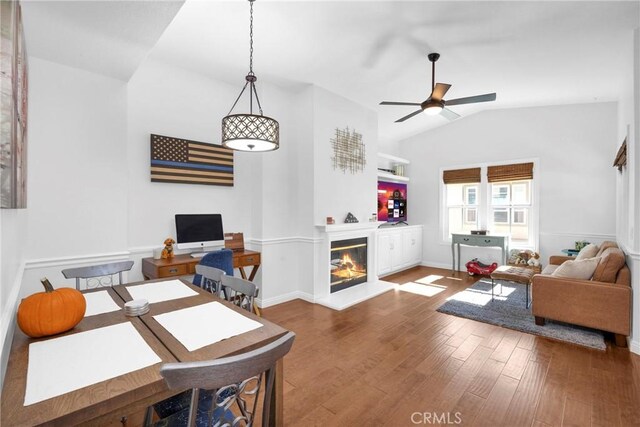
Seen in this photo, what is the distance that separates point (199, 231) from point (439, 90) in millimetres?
3037

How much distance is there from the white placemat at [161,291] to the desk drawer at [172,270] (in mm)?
722

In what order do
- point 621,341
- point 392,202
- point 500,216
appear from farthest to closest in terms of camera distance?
1. point 392,202
2. point 500,216
3. point 621,341

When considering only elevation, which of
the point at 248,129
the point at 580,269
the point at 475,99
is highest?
the point at 475,99

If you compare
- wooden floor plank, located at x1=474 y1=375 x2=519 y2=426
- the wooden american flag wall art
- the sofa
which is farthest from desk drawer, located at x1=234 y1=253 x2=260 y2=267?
the sofa

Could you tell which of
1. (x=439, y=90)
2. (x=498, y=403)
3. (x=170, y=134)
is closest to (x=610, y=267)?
(x=498, y=403)

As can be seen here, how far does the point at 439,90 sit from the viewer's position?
3.04m

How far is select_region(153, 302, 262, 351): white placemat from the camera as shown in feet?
3.92

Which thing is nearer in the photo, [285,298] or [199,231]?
[199,231]

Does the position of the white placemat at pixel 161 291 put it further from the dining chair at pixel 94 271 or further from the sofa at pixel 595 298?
the sofa at pixel 595 298

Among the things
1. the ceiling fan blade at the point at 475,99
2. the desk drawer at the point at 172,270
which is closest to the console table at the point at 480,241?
the ceiling fan blade at the point at 475,99

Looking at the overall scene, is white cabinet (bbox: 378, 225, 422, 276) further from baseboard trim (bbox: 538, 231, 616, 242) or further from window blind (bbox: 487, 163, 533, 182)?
baseboard trim (bbox: 538, 231, 616, 242)

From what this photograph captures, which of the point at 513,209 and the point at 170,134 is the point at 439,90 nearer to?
the point at 170,134

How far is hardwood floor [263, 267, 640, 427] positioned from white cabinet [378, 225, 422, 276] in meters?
2.08

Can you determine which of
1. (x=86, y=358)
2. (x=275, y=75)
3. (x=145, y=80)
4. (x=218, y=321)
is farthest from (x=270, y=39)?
(x=86, y=358)
